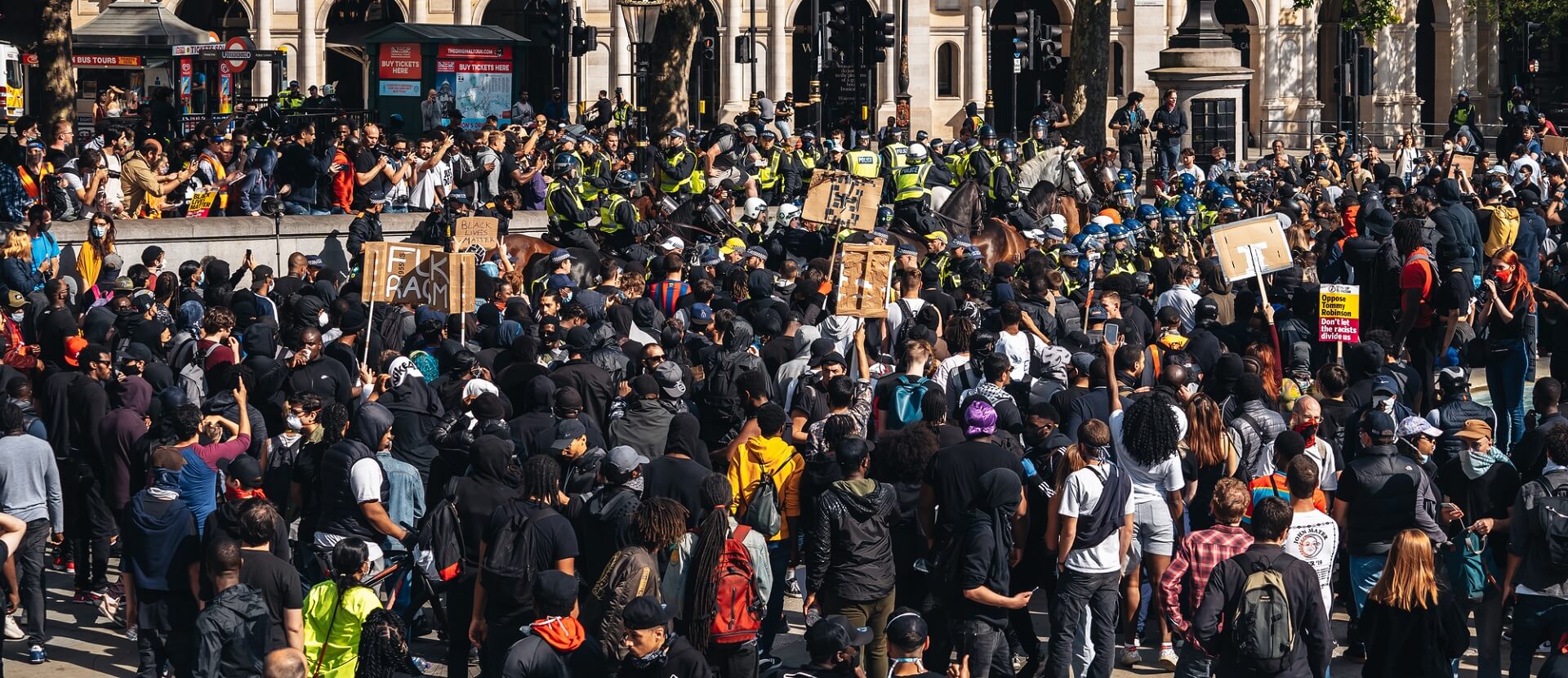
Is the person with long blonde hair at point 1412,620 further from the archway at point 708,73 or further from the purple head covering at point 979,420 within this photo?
the archway at point 708,73

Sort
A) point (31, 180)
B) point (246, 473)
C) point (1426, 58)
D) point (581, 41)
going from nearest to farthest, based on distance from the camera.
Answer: point (246, 473)
point (31, 180)
point (581, 41)
point (1426, 58)

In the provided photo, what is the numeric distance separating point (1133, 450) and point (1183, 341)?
326cm

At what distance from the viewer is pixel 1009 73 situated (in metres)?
54.1

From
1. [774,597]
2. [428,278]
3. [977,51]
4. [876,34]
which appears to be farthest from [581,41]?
[774,597]

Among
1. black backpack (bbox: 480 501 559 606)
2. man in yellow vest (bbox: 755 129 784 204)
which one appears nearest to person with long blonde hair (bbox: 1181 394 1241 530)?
black backpack (bbox: 480 501 559 606)

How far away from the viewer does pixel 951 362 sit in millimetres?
12836

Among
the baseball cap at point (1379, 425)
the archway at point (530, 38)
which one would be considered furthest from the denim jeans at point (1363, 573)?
the archway at point (530, 38)

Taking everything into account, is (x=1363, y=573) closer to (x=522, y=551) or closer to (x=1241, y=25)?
(x=522, y=551)

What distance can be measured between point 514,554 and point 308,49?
43050mm

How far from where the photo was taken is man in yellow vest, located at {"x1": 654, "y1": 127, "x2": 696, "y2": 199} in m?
22.0

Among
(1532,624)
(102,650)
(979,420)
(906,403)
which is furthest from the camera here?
(906,403)

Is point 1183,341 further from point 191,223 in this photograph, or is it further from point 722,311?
point 191,223

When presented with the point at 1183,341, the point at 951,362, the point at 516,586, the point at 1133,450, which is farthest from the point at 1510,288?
the point at 516,586

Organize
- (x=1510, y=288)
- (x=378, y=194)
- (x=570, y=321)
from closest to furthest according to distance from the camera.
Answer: (x=570, y=321) → (x=1510, y=288) → (x=378, y=194)
